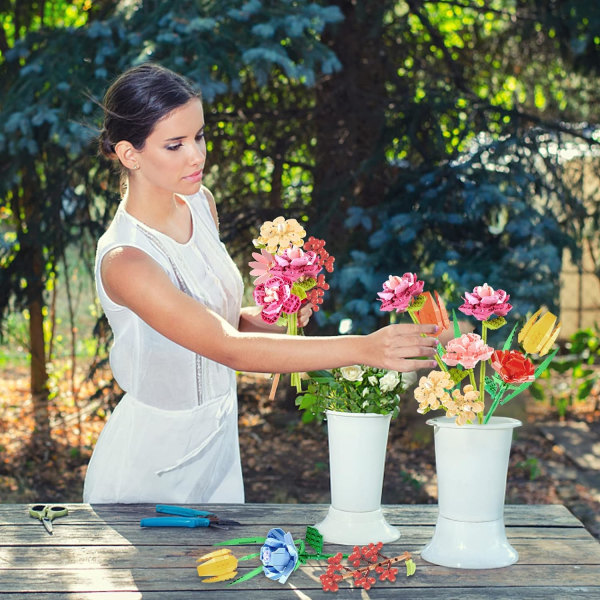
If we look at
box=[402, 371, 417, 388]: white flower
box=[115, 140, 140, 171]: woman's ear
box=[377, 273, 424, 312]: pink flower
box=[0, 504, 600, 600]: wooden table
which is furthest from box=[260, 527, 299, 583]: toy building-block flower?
box=[115, 140, 140, 171]: woman's ear

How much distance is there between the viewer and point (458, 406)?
167 centimetres

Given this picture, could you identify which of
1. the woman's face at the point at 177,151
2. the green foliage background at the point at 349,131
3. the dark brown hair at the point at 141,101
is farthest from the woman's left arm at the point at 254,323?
the green foliage background at the point at 349,131

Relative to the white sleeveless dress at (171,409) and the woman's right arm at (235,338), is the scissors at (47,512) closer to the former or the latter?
the white sleeveless dress at (171,409)

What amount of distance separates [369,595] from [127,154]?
1182 mm

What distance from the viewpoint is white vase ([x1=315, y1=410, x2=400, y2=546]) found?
1.77 m

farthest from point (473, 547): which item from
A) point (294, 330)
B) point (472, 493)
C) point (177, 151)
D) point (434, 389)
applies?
point (177, 151)

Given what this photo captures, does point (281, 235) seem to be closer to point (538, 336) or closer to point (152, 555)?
point (538, 336)

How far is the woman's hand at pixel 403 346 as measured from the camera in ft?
5.39

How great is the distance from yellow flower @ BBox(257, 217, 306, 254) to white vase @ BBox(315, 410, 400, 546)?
34cm

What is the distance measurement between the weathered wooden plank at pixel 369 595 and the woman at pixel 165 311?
453 millimetres

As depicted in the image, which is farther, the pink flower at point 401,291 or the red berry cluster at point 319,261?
the red berry cluster at point 319,261

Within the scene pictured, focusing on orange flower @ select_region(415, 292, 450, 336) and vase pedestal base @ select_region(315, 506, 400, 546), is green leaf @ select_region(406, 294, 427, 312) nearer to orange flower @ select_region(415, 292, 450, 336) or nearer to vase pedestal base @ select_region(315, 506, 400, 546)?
orange flower @ select_region(415, 292, 450, 336)

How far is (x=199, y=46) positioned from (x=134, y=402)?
1884 millimetres

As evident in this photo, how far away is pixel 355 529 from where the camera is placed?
1822mm
